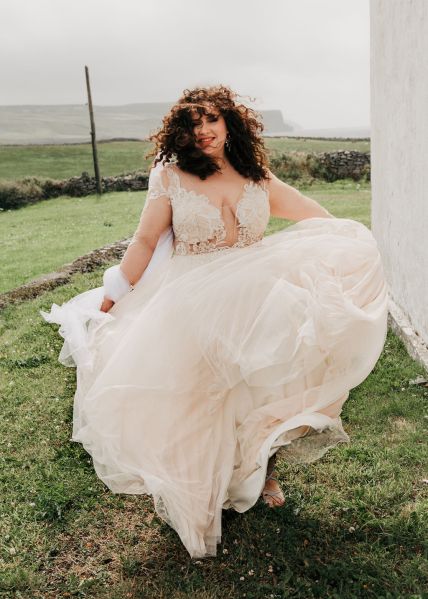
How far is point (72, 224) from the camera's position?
2197 cm

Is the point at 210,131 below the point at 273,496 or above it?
above

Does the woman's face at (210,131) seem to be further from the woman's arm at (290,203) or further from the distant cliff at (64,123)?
the distant cliff at (64,123)

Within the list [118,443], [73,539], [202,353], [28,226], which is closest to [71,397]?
[73,539]

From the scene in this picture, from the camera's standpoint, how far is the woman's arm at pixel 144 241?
13.9 feet

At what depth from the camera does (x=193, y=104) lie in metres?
4.20

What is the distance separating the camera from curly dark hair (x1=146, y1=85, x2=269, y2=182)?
4219 mm

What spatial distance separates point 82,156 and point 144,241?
4552cm

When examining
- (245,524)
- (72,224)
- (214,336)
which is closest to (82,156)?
(72,224)

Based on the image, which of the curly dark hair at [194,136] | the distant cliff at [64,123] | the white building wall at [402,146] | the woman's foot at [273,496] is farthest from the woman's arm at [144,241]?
the distant cliff at [64,123]

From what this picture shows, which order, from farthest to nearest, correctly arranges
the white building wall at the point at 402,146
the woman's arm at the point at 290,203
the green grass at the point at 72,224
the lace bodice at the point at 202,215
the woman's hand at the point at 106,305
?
the green grass at the point at 72,224 → the white building wall at the point at 402,146 → the woman's arm at the point at 290,203 → the woman's hand at the point at 106,305 → the lace bodice at the point at 202,215

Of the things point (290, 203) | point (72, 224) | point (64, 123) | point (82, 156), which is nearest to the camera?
point (290, 203)

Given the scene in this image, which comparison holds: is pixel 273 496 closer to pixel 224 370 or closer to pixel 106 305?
pixel 224 370

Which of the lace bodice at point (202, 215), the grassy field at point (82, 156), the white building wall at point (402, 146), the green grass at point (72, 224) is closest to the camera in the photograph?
the lace bodice at point (202, 215)

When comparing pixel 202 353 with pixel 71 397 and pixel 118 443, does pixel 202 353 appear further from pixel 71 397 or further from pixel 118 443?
pixel 71 397
